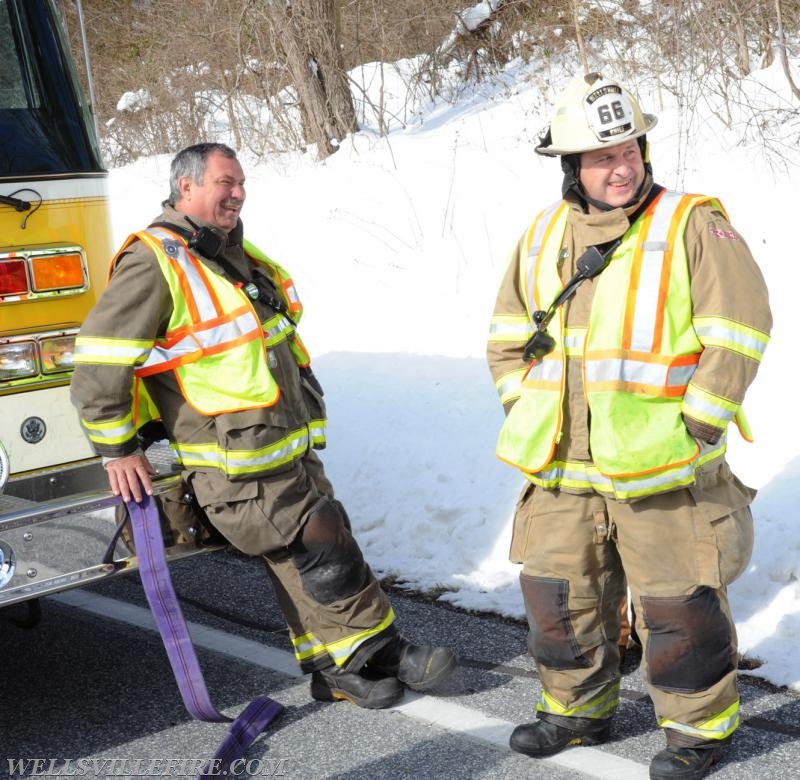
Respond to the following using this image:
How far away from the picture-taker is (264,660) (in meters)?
4.13

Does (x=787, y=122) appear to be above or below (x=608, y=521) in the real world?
above

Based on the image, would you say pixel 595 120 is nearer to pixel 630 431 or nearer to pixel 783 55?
pixel 630 431

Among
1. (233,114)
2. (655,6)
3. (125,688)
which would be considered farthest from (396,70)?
(125,688)

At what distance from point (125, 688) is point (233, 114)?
9370mm

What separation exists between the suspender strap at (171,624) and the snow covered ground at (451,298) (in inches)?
49.1

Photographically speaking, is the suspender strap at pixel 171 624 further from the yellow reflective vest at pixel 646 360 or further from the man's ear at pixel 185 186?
the yellow reflective vest at pixel 646 360

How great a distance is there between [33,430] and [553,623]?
1876mm

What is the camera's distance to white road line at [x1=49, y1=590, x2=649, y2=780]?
3193 millimetres

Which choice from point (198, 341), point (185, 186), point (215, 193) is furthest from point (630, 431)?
point (185, 186)

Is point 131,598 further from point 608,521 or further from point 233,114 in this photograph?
point 233,114

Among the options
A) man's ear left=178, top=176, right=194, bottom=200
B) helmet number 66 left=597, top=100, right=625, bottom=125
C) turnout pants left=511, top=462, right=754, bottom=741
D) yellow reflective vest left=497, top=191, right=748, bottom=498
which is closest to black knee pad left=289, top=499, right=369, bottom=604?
turnout pants left=511, top=462, right=754, bottom=741

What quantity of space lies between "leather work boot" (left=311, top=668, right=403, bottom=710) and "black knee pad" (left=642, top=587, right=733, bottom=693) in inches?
39.0

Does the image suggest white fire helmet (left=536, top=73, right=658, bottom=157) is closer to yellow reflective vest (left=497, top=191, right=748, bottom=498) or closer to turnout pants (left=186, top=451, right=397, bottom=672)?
yellow reflective vest (left=497, top=191, right=748, bottom=498)

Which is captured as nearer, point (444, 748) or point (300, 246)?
point (444, 748)
